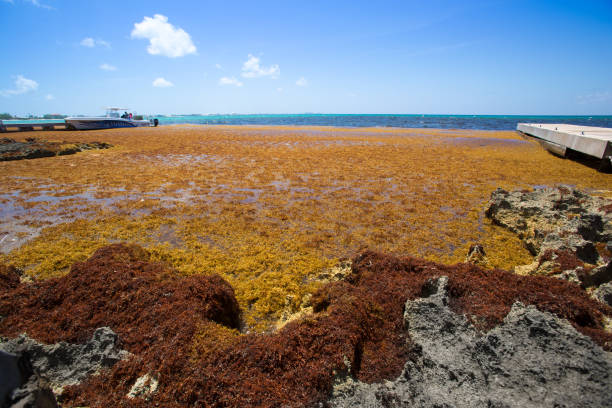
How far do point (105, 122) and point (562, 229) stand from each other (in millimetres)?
54560

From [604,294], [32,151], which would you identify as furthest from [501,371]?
[32,151]

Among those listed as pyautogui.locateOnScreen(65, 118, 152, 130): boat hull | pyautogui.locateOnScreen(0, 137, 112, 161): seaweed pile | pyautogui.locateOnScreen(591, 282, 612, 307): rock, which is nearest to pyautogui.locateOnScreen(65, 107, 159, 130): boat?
pyautogui.locateOnScreen(65, 118, 152, 130): boat hull

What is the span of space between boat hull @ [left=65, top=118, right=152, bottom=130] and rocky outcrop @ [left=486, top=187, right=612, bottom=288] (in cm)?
5104

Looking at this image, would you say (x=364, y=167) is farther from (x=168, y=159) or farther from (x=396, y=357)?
(x=396, y=357)

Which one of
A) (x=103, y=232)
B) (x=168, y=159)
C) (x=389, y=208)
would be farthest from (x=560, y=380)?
(x=168, y=159)

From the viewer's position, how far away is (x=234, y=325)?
13.1 ft

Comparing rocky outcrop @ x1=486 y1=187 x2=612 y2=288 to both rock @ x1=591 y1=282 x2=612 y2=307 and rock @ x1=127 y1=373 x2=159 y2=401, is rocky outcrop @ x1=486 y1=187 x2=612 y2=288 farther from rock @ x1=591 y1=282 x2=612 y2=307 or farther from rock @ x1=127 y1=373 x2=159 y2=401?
rock @ x1=127 y1=373 x2=159 y2=401

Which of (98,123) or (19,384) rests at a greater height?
(98,123)

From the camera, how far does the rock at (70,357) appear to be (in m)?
2.52

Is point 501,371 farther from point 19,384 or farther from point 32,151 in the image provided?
point 32,151

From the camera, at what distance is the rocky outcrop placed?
13.8 ft

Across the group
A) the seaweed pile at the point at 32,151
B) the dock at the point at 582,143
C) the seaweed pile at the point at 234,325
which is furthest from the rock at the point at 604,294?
the seaweed pile at the point at 32,151

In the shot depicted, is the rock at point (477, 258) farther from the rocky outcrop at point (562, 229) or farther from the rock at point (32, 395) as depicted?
the rock at point (32, 395)

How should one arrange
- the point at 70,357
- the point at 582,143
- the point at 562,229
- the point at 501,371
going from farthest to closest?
1. the point at 582,143
2. the point at 562,229
3. the point at 70,357
4. the point at 501,371
